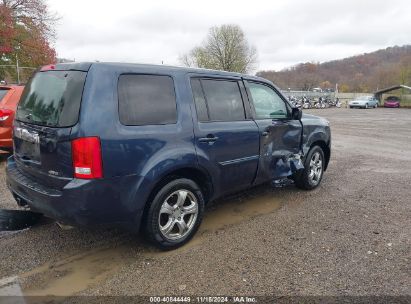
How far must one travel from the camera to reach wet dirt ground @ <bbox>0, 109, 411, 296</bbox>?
296 cm

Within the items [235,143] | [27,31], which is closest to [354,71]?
[27,31]

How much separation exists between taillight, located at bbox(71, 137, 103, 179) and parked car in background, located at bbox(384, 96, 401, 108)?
50.5 meters

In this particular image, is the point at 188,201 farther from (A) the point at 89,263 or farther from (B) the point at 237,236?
(A) the point at 89,263

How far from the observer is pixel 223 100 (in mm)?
4031

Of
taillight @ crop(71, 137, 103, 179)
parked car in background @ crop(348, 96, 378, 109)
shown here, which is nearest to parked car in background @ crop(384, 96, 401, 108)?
parked car in background @ crop(348, 96, 378, 109)

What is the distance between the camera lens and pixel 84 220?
2.96 m

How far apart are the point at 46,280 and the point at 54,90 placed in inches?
66.3

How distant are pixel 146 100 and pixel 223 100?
1.09 metres

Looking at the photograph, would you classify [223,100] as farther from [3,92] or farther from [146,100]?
[3,92]

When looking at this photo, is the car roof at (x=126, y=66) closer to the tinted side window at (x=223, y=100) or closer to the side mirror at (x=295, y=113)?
the tinted side window at (x=223, y=100)

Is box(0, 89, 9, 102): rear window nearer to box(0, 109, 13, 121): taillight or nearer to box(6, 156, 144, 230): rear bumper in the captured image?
box(0, 109, 13, 121): taillight

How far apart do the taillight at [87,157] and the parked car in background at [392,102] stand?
50.5 m

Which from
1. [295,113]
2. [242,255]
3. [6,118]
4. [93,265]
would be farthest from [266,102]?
[6,118]

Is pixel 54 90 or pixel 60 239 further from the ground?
pixel 54 90
